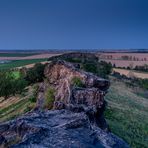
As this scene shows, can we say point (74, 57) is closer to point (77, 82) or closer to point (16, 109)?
point (16, 109)

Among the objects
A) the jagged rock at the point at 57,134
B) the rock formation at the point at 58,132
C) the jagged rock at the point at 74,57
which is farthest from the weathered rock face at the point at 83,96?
the jagged rock at the point at 74,57

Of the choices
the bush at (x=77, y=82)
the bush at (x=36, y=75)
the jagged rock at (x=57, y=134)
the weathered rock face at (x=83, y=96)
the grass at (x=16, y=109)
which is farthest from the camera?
the bush at (x=36, y=75)

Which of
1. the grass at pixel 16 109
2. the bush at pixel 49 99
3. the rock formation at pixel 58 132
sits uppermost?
the rock formation at pixel 58 132

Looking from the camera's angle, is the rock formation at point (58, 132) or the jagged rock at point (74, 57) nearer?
the rock formation at point (58, 132)

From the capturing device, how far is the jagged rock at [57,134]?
15.9m

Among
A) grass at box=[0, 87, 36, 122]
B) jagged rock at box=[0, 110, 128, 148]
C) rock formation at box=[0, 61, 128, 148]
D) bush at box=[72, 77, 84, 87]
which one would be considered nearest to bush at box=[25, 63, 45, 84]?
A: grass at box=[0, 87, 36, 122]

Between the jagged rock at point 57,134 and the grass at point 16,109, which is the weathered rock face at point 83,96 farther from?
the grass at point 16,109

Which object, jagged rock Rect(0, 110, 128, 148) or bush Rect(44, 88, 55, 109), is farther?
bush Rect(44, 88, 55, 109)

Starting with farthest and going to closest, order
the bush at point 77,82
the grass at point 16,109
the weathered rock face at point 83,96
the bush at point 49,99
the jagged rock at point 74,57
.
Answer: the jagged rock at point 74,57, the grass at point 16,109, the bush at point 77,82, the bush at point 49,99, the weathered rock face at point 83,96

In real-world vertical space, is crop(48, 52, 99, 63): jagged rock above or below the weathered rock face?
below

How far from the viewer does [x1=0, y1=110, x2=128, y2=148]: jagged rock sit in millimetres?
15948

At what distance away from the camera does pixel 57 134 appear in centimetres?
1709

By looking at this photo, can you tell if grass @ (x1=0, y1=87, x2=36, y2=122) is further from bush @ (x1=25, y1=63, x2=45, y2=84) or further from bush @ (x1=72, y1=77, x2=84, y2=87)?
bush @ (x1=72, y1=77, x2=84, y2=87)

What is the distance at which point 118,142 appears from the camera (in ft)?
57.3
